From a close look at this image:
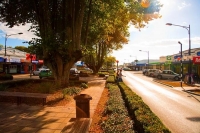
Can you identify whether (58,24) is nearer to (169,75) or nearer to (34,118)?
(34,118)

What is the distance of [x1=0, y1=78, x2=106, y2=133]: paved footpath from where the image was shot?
20.4ft

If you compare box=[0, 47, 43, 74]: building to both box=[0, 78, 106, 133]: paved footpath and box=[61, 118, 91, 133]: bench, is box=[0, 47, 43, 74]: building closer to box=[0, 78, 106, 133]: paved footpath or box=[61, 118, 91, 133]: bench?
box=[0, 78, 106, 133]: paved footpath

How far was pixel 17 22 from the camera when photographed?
60.2 ft

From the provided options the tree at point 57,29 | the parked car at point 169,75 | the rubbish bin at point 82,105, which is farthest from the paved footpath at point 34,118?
the parked car at point 169,75

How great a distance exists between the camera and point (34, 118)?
7398mm

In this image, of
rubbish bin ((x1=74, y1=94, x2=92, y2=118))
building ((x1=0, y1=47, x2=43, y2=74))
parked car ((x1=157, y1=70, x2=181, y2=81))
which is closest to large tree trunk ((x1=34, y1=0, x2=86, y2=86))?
rubbish bin ((x1=74, y1=94, x2=92, y2=118))

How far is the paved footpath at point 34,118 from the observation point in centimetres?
622

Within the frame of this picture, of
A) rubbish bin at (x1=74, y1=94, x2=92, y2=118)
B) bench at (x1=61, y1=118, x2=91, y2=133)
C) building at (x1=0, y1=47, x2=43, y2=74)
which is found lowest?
bench at (x1=61, y1=118, x2=91, y2=133)

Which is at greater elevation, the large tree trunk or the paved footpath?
the large tree trunk

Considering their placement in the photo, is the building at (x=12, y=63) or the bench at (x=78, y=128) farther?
the building at (x=12, y=63)

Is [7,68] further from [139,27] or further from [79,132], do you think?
[79,132]

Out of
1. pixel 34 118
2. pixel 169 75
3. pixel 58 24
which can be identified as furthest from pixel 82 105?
pixel 169 75

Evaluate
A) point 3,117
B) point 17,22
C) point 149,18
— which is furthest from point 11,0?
point 149,18

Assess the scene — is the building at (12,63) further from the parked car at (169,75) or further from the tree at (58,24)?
the parked car at (169,75)
